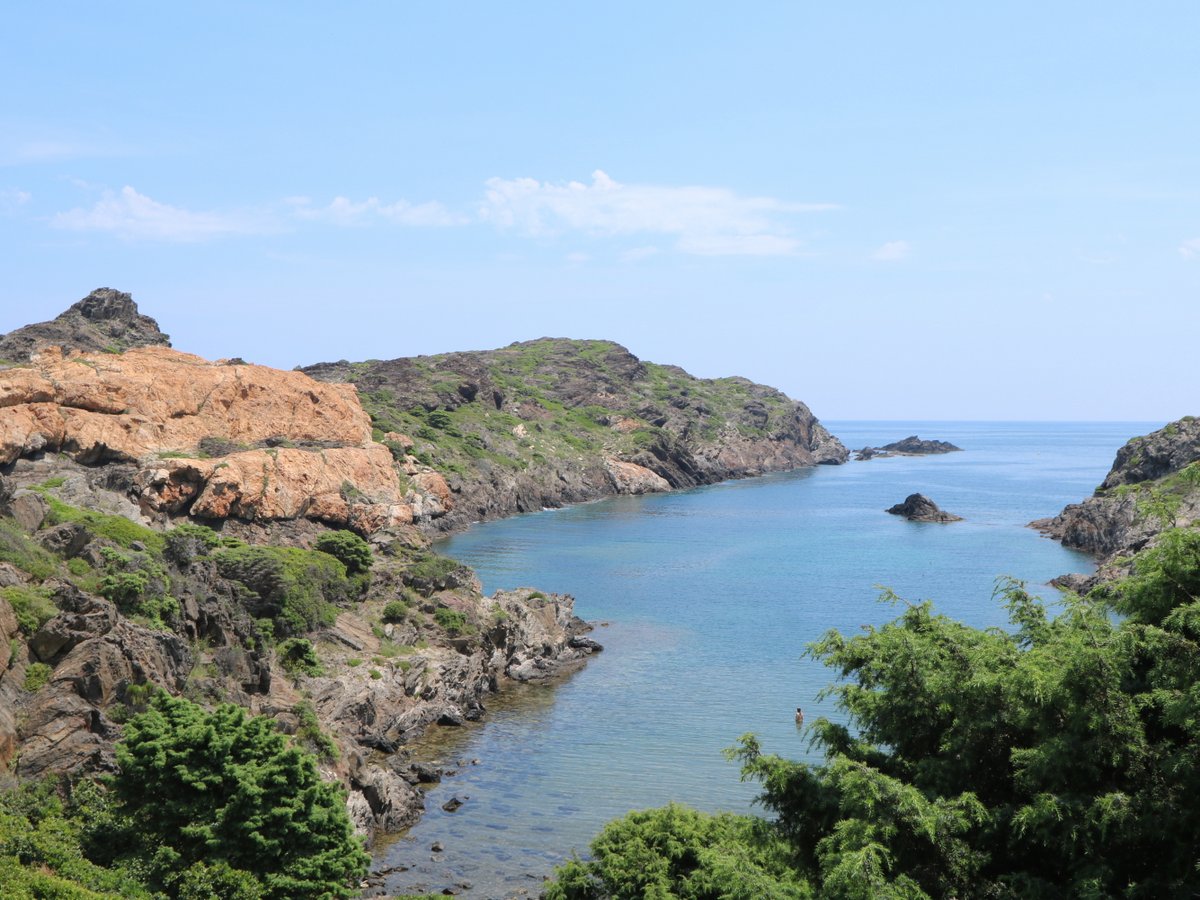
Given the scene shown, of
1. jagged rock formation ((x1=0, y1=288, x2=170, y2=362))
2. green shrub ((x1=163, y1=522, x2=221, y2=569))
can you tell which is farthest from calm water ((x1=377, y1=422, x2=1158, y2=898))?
jagged rock formation ((x1=0, y1=288, x2=170, y2=362))

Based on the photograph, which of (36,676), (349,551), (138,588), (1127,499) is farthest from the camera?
(1127,499)

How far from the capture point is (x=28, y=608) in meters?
33.9

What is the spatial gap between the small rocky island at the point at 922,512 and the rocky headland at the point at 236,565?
5389cm

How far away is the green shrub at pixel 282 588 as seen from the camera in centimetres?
5009

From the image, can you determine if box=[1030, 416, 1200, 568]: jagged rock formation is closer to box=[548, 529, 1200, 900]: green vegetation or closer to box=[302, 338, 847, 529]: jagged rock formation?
box=[302, 338, 847, 529]: jagged rock formation

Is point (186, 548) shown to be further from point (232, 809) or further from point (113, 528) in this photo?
point (232, 809)

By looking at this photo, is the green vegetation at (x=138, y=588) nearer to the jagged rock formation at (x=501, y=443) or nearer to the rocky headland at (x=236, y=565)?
the rocky headland at (x=236, y=565)

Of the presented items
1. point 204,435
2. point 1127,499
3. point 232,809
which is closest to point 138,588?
point 232,809

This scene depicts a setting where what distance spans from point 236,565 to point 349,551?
11.5 meters

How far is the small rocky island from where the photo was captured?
453 feet

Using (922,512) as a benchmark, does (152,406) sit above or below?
above

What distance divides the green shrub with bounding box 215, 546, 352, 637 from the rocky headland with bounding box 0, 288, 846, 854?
0.13m

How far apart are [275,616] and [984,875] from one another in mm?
38219

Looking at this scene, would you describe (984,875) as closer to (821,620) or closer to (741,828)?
(741,828)
